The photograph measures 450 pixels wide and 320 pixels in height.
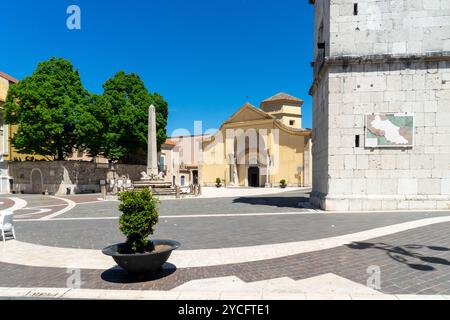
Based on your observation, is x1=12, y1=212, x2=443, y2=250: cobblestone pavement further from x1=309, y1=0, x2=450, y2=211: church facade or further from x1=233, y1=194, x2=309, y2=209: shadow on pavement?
x1=233, y1=194, x2=309, y2=209: shadow on pavement

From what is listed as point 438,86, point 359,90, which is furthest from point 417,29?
point 359,90

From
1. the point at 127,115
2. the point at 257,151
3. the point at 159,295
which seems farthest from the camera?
the point at 257,151

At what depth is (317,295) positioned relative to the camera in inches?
149

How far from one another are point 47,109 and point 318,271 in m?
29.9

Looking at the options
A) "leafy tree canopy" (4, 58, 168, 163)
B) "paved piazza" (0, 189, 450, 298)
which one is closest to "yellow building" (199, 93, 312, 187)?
"leafy tree canopy" (4, 58, 168, 163)

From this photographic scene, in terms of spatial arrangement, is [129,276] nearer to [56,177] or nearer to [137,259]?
[137,259]

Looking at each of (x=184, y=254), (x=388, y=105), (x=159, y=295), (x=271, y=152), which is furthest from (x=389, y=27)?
(x=271, y=152)

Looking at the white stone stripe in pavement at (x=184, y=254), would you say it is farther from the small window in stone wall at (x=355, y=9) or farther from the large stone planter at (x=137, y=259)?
the small window in stone wall at (x=355, y=9)

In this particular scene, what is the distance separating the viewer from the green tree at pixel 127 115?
31.3 metres

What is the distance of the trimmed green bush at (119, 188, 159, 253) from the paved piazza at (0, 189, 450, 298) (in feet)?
2.18

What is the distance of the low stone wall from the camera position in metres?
28.3

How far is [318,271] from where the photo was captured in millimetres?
4723
